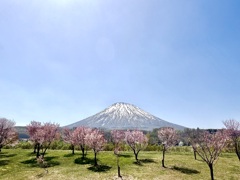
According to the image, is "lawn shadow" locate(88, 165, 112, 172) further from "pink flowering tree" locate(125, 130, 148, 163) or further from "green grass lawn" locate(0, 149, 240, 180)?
"pink flowering tree" locate(125, 130, 148, 163)

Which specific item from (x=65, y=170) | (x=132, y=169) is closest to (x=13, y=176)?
(x=65, y=170)

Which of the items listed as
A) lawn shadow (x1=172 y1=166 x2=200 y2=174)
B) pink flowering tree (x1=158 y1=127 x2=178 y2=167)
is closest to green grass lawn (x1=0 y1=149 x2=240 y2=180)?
lawn shadow (x1=172 y1=166 x2=200 y2=174)

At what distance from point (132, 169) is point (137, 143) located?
13575 mm

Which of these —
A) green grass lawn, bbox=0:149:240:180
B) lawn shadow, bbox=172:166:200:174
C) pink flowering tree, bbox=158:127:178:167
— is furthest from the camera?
pink flowering tree, bbox=158:127:178:167

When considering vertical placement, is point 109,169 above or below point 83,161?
below

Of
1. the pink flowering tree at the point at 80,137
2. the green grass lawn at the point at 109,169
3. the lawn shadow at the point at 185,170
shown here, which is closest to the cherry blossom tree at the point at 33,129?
the green grass lawn at the point at 109,169

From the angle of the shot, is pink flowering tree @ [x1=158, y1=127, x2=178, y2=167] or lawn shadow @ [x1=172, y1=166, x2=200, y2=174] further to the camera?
pink flowering tree @ [x1=158, y1=127, x2=178, y2=167]

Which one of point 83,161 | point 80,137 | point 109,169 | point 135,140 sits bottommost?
point 109,169

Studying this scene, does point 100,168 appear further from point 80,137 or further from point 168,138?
point 168,138

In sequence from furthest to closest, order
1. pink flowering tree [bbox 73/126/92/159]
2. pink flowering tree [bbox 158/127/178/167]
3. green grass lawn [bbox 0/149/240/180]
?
pink flowering tree [bbox 73/126/92/159] < pink flowering tree [bbox 158/127/178/167] < green grass lawn [bbox 0/149/240/180]

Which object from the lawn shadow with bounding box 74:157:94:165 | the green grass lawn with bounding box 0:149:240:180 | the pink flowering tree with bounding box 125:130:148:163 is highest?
the pink flowering tree with bounding box 125:130:148:163

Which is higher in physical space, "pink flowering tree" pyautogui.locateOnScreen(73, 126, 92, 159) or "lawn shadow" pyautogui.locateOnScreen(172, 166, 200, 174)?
"pink flowering tree" pyautogui.locateOnScreen(73, 126, 92, 159)

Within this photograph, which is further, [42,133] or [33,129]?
[33,129]

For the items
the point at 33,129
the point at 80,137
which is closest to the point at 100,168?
the point at 80,137
